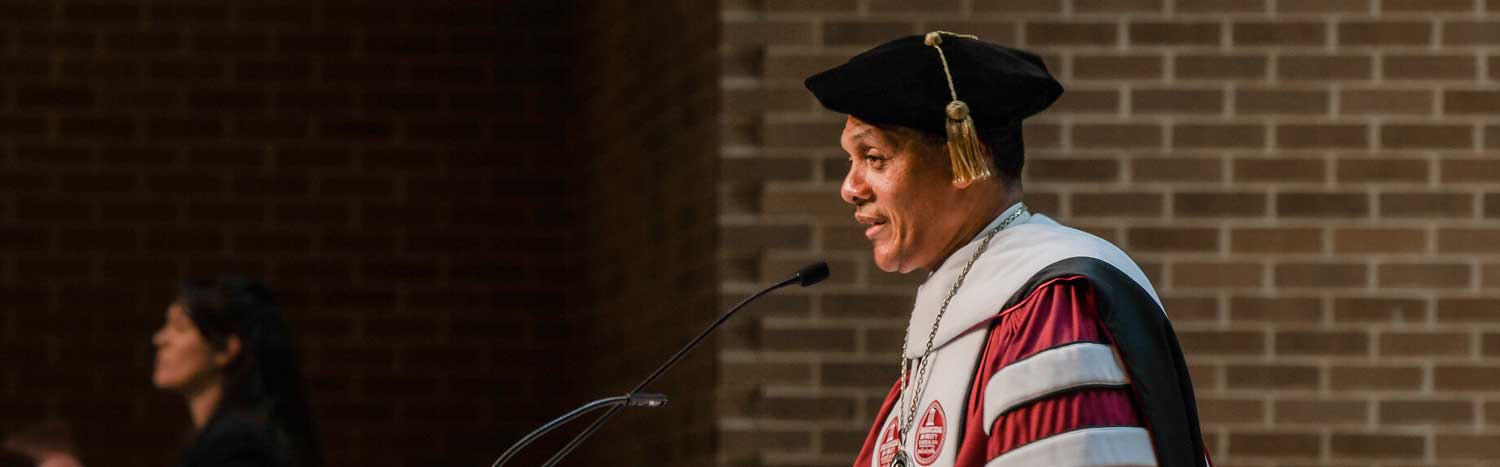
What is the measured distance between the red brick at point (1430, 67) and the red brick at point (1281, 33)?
0.18m

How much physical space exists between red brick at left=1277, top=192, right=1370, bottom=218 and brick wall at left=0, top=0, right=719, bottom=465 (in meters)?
3.00

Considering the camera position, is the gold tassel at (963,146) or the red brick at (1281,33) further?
the red brick at (1281,33)

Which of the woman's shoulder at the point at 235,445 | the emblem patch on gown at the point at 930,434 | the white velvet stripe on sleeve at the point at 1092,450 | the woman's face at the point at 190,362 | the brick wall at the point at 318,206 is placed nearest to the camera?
the white velvet stripe on sleeve at the point at 1092,450

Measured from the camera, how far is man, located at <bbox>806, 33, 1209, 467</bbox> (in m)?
2.90

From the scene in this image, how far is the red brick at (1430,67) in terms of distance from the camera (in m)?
5.82

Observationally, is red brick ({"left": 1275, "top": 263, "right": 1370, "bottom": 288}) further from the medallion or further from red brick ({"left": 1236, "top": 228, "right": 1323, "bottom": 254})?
the medallion

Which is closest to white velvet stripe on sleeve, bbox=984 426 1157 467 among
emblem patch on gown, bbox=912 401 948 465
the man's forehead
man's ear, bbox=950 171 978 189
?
emblem patch on gown, bbox=912 401 948 465

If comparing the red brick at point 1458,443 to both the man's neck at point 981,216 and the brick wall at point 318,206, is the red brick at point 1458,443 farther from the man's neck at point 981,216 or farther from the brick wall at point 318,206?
the brick wall at point 318,206

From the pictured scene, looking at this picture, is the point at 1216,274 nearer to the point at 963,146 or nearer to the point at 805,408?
the point at 805,408

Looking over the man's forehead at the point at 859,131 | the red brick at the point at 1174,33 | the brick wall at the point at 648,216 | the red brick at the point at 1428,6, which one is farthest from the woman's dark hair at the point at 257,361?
the man's forehead at the point at 859,131

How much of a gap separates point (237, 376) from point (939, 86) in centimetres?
368

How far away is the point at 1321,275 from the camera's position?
5.81 meters

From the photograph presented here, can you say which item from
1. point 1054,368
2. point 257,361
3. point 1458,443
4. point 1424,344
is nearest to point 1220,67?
point 1424,344

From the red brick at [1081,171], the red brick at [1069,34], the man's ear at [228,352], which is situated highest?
the red brick at [1069,34]
